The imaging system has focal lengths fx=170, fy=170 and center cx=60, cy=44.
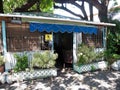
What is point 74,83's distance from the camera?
336 inches

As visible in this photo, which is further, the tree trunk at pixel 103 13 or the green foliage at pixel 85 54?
the tree trunk at pixel 103 13

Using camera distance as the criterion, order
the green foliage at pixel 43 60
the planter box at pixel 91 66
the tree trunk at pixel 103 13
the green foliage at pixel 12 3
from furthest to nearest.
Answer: the green foliage at pixel 12 3
the tree trunk at pixel 103 13
the planter box at pixel 91 66
the green foliage at pixel 43 60

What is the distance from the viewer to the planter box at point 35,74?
8.64m

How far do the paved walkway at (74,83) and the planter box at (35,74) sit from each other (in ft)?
0.92

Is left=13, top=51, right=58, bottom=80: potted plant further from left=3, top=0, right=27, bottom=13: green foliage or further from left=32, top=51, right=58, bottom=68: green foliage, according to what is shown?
left=3, top=0, right=27, bottom=13: green foliage

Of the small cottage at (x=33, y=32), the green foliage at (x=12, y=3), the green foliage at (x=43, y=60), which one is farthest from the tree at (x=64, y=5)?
the green foliage at (x=43, y=60)

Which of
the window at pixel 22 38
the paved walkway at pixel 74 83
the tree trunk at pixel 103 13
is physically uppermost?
the tree trunk at pixel 103 13

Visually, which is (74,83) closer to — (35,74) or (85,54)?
(35,74)

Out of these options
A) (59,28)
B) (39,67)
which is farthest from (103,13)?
(39,67)

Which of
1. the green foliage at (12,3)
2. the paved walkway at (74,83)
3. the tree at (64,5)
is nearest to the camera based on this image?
the paved walkway at (74,83)

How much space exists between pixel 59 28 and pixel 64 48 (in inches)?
152

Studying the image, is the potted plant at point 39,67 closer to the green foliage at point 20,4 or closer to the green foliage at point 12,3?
the green foliage at point 20,4

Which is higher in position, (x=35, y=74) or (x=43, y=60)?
(x=43, y=60)

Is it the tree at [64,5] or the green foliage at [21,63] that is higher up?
the tree at [64,5]
